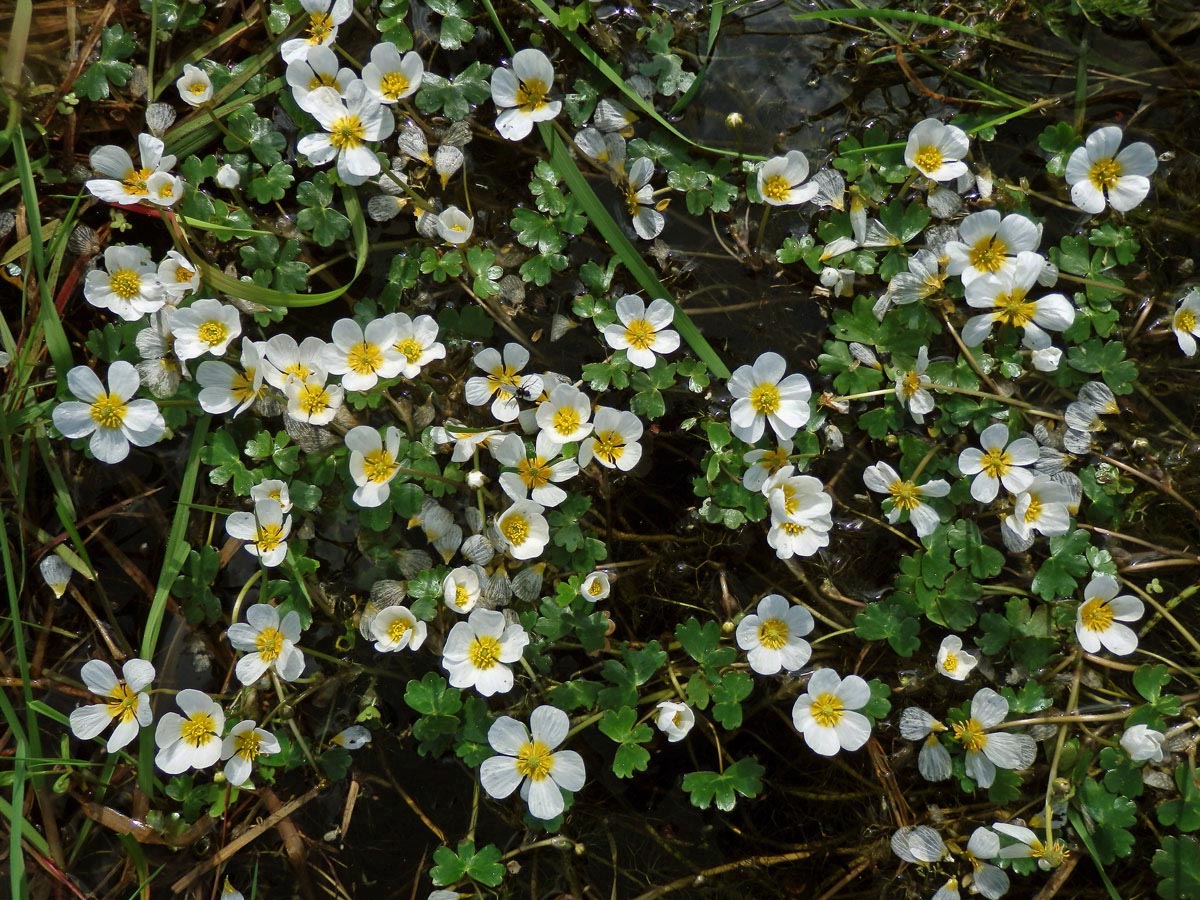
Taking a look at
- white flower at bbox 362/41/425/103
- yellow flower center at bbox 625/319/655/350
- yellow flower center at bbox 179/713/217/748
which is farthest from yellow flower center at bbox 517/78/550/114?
yellow flower center at bbox 179/713/217/748

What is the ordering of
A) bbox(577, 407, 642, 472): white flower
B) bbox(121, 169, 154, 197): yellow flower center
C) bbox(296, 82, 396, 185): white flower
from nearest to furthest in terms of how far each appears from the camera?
bbox(577, 407, 642, 472): white flower, bbox(296, 82, 396, 185): white flower, bbox(121, 169, 154, 197): yellow flower center

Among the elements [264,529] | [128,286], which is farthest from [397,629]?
[128,286]

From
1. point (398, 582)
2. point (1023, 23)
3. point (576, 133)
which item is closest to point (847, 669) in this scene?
point (398, 582)

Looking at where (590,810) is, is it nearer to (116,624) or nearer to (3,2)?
(116,624)

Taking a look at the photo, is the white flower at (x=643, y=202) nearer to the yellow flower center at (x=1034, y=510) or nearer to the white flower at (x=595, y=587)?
the white flower at (x=595, y=587)

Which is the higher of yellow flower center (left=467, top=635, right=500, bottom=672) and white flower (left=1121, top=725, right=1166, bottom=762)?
yellow flower center (left=467, top=635, right=500, bottom=672)

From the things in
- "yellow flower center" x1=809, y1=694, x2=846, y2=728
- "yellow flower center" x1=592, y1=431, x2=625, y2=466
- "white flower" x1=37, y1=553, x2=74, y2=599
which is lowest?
"white flower" x1=37, y1=553, x2=74, y2=599

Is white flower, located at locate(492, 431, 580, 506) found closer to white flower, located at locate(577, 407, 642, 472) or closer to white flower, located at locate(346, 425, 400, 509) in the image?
white flower, located at locate(577, 407, 642, 472)
